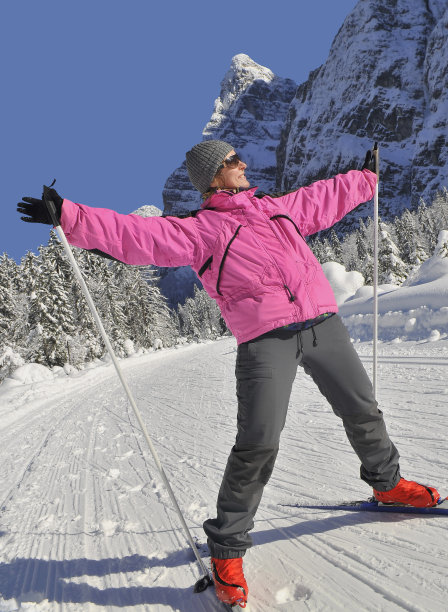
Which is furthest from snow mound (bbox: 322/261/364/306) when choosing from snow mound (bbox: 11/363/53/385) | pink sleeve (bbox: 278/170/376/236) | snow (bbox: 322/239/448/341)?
pink sleeve (bbox: 278/170/376/236)

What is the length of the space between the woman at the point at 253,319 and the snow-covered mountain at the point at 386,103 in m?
138

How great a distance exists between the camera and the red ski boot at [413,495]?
2297mm

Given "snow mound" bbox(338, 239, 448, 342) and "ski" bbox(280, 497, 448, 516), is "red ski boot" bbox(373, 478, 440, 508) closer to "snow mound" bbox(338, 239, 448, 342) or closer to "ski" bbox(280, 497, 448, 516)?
"ski" bbox(280, 497, 448, 516)

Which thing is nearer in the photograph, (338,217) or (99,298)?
(338,217)

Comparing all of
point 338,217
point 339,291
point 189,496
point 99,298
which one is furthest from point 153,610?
point 99,298

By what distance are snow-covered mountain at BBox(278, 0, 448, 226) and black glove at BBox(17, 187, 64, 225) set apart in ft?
454

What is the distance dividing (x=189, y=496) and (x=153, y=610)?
122 cm

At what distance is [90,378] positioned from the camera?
1659cm

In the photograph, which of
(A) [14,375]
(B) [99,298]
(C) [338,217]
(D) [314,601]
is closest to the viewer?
(D) [314,601]

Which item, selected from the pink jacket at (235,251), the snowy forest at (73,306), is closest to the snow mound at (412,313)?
the pink jacket at (235,251)

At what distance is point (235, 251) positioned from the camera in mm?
2111

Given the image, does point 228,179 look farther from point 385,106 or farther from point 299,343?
point 385,106

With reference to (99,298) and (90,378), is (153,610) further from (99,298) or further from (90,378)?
(99,298)

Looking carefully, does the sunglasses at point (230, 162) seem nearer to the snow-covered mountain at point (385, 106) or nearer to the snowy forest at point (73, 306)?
the snowy forest at point (73, 306)
